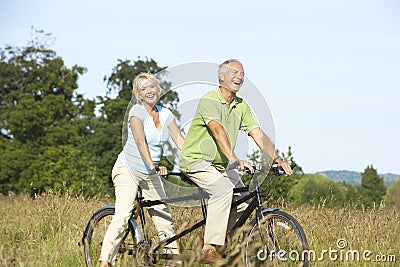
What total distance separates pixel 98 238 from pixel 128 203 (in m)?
0.72

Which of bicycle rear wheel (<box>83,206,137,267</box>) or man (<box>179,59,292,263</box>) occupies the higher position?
man (<box>179,59,292,263</box>)

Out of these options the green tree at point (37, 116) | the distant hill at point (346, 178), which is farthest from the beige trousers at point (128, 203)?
the green tree at point (37, 116)

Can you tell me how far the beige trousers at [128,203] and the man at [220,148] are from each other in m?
0.43

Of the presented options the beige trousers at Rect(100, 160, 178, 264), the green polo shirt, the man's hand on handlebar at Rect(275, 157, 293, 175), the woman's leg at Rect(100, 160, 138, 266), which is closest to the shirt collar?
the green polo shirt

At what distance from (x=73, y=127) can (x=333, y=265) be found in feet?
126

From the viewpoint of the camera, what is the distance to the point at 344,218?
662 cm

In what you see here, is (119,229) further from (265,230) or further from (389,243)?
(389,243)

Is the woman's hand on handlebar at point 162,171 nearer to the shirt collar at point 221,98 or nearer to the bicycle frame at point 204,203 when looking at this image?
the bicycle frame at point 204,203

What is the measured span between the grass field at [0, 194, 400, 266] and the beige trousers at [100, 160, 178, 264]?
1.55 feet

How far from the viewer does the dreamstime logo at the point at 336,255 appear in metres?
5.13

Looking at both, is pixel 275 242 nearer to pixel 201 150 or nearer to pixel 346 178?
pixel 201 150

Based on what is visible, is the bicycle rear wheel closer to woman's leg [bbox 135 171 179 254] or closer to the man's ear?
woman's leg [bbox 135 171 179 254]

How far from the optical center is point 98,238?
6000 millimetres

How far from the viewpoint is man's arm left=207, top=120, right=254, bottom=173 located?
16.7 ft
